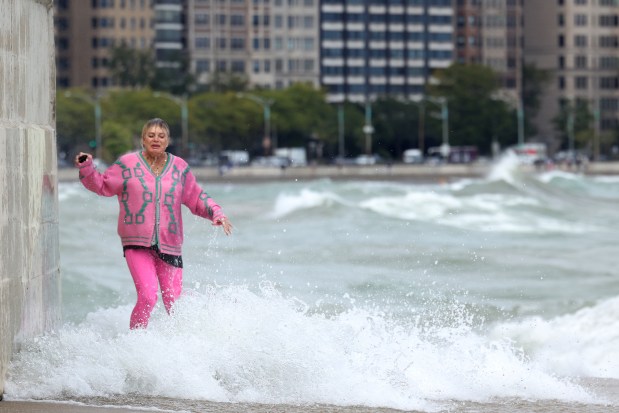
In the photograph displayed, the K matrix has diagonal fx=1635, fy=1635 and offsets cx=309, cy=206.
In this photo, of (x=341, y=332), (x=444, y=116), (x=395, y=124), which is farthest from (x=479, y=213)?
(x=395, y=124)

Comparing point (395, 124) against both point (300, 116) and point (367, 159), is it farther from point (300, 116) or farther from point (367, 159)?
point (367, 159)

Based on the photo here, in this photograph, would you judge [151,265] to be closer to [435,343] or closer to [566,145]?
[435,343]

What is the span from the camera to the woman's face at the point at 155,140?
10.1 meters

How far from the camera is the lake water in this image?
953 cm

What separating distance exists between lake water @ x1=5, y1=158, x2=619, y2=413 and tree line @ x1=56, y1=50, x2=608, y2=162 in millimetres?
102492

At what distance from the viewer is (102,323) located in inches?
466

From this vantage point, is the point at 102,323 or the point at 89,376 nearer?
the point at 89,376

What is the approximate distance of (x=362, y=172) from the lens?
412ft

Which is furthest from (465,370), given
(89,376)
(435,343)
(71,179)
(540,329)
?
(71,179)

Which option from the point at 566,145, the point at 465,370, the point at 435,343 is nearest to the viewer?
the point at 465,370

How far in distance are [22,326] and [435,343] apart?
303 cm

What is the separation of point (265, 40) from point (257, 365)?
167 m

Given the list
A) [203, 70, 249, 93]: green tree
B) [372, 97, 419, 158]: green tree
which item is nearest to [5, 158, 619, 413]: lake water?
[372, 97, 419, 158]: green tree

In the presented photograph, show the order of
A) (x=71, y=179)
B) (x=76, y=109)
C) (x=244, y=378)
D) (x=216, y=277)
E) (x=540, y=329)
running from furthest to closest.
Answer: (x=76, y=109)
(x=71, y=179)
(x=216, y=277)
(x=540, y=329)
(x=244, y=378)
